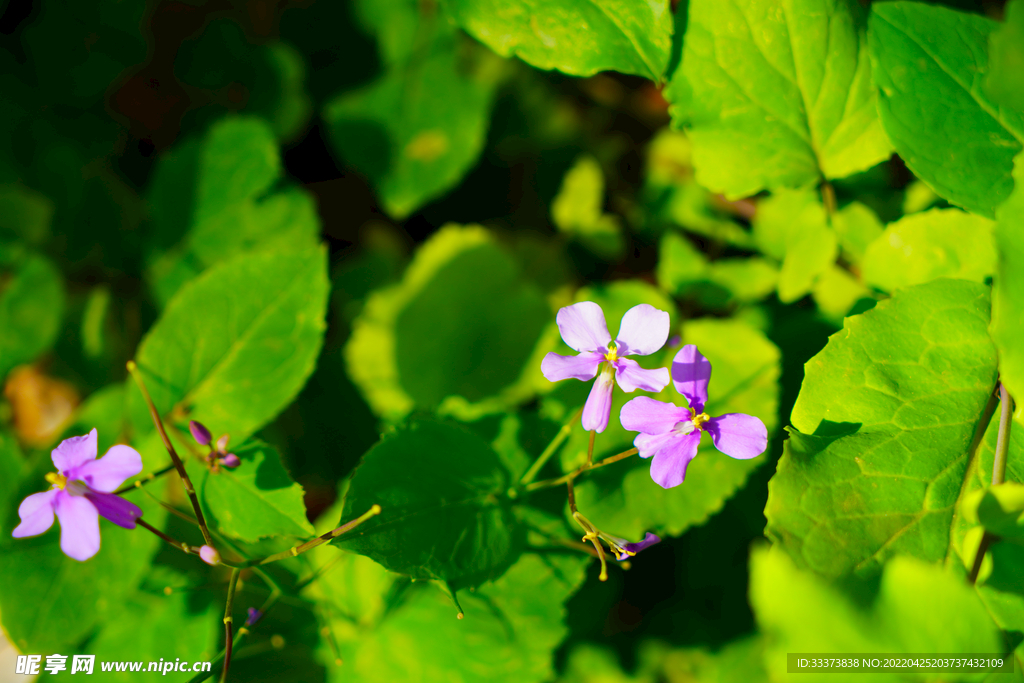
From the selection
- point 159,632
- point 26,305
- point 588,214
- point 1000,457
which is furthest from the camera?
point 588,214

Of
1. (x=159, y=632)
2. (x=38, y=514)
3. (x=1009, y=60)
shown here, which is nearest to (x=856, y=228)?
(x=1009, y=60)

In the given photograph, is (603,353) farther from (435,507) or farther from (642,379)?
(435,507)

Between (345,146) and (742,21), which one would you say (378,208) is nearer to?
(345,146)

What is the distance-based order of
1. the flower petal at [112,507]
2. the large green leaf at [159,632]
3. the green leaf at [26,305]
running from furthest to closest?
the green leaf at [26,305]
the large green leaf at [159,632]
the flower petal at [112,507]

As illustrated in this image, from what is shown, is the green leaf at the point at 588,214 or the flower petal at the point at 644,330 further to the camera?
the green leaf at the point at 588,214

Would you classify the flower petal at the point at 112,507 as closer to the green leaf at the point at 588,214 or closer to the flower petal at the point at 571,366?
the flower petal at the point at 571,366

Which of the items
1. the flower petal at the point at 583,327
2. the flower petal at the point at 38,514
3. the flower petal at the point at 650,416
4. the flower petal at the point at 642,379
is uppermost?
the flower petal at the point at 583,327

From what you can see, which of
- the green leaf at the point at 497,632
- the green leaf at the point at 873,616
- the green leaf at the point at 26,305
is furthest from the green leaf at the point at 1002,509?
the green leaf at the point at 26,305
